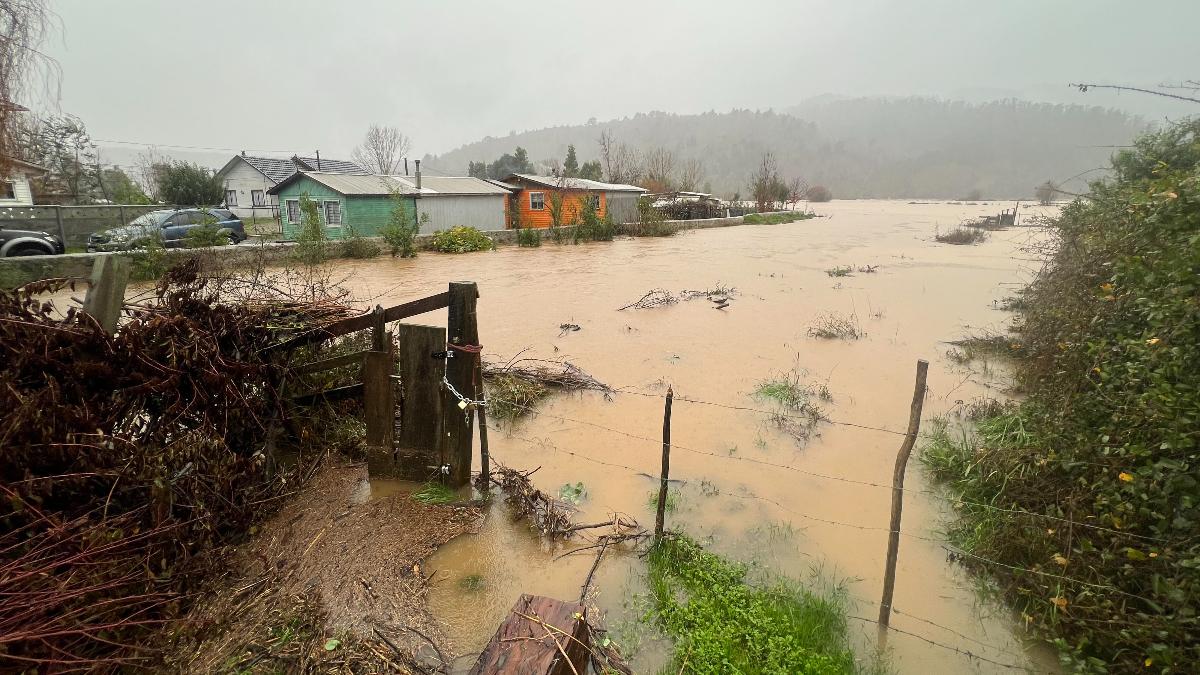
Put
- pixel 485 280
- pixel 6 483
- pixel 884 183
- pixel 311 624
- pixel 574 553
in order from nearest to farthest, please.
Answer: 1. pixel 6 483
2. pixel 311 624
3. pixel 574 553
4. pixel 485 280
5. pixel 884 183

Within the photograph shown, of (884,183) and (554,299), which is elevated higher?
(884,183)

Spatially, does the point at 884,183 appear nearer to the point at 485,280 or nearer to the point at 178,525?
the point at 485,280

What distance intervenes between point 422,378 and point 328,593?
1576 mm

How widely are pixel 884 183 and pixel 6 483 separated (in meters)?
164

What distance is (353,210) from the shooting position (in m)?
23.7

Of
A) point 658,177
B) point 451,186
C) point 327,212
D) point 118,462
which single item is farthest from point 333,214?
point 658,177

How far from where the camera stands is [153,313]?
3.75m

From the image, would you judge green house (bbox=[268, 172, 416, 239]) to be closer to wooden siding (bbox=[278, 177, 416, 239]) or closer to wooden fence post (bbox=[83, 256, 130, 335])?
wooden siding (bbox=[278, 177, 416, 239])

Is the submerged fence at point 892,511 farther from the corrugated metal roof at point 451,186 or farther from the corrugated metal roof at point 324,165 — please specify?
the corrugated metal roof at point 324,165

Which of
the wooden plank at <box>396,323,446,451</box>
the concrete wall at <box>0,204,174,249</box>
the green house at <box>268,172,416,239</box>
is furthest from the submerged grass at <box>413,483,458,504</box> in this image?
the green house at <box>268,172,416,239</box>

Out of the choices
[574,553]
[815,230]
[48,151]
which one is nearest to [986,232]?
[815,230]

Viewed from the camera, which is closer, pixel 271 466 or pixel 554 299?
pixel 271 466

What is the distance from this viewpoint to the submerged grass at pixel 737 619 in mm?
3135

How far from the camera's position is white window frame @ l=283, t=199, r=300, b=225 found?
25047mm
